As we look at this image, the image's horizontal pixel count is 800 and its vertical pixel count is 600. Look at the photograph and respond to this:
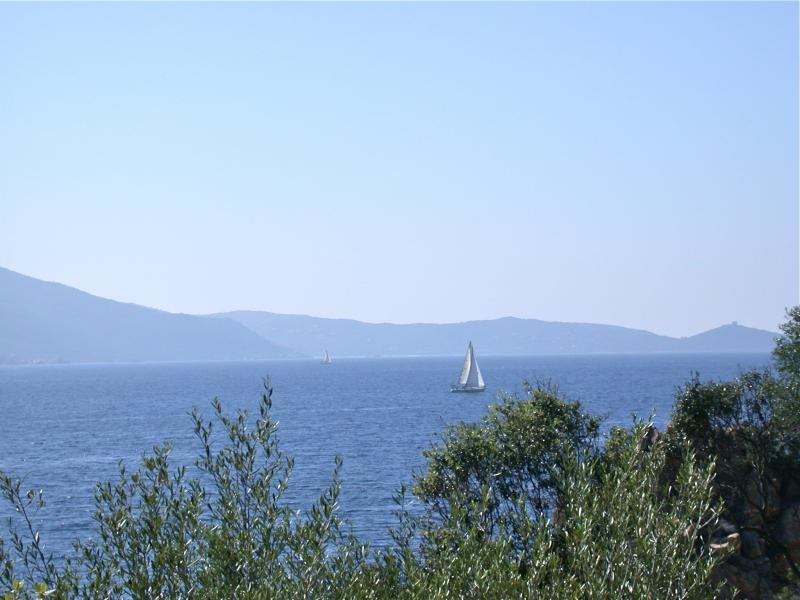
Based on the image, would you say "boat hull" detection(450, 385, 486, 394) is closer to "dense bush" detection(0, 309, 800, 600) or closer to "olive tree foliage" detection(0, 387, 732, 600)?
"dense bush" detection(0, 309, 800, 600)

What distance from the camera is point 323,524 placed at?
15.9 metres

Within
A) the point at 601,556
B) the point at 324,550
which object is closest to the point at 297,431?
the point at 324,550

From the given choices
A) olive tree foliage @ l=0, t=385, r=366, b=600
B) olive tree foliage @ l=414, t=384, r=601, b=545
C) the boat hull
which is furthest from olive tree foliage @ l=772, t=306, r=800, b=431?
the boat hull

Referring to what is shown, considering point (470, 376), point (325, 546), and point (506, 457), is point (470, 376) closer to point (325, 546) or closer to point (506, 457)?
point (506, 457)

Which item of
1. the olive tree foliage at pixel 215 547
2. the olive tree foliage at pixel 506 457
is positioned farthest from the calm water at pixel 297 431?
the olive tree foliage at pixel 215 547

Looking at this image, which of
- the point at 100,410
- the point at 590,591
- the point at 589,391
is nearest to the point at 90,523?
the point at 590,591

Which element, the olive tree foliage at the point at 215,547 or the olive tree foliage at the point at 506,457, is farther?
the olive tree foliage at the point at 506,457

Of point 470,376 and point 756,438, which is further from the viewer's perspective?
point 470,376

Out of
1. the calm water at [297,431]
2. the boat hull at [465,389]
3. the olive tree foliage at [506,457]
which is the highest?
the olive tree foliage at [506,457]

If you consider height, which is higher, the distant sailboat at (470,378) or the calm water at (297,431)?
the distant sailboat at (470,378)

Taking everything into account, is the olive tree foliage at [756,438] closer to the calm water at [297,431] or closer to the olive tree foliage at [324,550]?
the calm water at [297,431]

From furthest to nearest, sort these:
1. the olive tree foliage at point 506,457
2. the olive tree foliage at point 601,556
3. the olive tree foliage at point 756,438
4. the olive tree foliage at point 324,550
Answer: the olive tree foliage at point 756,438, the olive tree foliage at point 506,457, the olive tree foliage at point 324,550, the olive tree foliage at point 601,556

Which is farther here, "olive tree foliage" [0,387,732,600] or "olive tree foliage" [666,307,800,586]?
"olive tree foliage" [666,307,800,586]

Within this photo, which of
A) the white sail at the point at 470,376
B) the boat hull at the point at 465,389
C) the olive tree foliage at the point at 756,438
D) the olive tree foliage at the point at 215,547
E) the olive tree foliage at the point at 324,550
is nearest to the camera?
the olive tree foliage at the point at 324,550
